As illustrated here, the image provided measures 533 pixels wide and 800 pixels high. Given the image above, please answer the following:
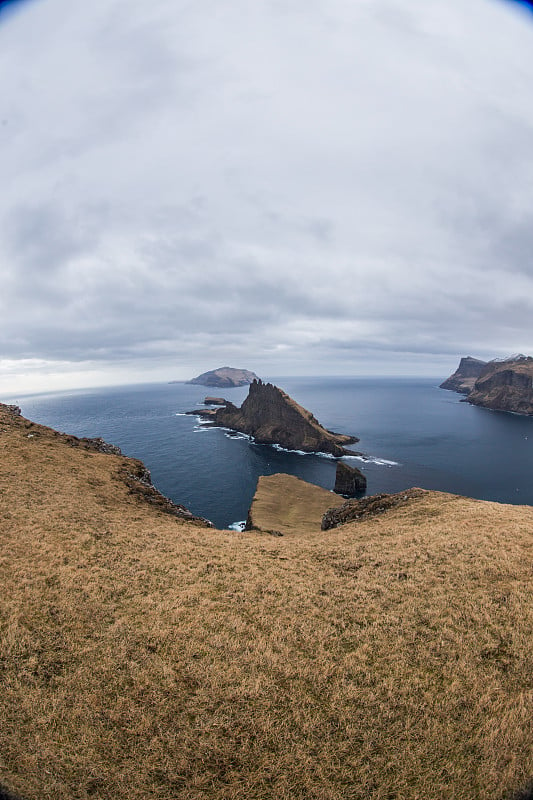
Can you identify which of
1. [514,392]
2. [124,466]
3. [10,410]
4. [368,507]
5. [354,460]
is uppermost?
[514,392]

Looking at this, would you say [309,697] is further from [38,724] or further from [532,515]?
[532,515]

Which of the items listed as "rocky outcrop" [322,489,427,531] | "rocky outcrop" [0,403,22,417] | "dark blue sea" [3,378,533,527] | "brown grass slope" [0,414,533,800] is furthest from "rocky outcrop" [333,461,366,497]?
"rocky outcrop" [0,403,22,417]

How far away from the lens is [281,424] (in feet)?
381

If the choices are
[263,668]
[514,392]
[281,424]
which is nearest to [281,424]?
[281,424]

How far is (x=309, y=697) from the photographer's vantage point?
9.51 m

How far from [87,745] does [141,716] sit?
1.34m

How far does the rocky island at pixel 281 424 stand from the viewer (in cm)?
10675

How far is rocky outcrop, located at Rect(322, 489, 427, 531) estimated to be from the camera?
27.1 metres

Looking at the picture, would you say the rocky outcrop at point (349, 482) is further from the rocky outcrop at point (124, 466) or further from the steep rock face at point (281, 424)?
the rocky outcrop at point (124, 466)

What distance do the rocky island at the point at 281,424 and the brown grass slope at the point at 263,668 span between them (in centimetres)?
8774

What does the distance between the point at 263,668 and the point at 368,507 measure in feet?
66.7

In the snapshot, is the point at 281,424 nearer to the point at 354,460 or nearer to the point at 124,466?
the point at 354,460

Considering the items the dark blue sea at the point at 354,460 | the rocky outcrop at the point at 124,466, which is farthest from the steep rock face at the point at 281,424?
→ the rocky outcrop at the point at 124,466

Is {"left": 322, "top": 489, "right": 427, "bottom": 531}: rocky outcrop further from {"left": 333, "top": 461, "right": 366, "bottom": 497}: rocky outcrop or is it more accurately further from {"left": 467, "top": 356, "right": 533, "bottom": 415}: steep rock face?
{"left": 467, "top": 356, "right": 533, "bottom": 415}: steep rock face
